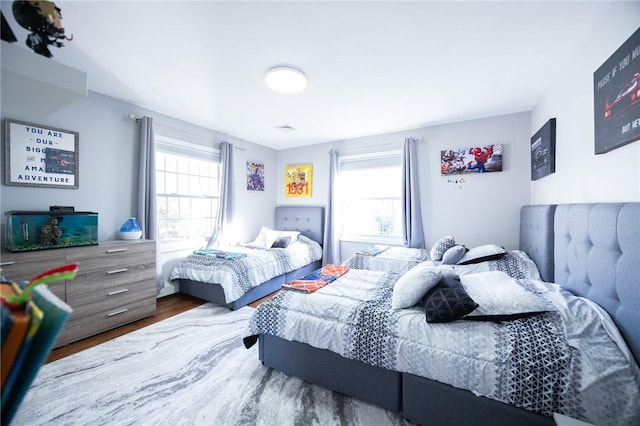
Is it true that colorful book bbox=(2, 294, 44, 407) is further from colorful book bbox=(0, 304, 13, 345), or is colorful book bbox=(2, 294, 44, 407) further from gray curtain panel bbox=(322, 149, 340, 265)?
gray curtain panel bbox=(322, 149, 340, 265)

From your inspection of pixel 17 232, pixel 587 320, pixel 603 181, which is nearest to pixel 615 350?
pixel 587 320

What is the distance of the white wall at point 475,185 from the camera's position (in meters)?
3.13

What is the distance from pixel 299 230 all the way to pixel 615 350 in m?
3.95

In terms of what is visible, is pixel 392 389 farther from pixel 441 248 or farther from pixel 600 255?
pixel 441 248

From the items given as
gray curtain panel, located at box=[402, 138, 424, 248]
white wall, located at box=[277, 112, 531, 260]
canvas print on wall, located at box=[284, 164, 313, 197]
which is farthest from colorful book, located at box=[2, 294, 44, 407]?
canvas print on wall, located at box=[284, 164, 313, 197]

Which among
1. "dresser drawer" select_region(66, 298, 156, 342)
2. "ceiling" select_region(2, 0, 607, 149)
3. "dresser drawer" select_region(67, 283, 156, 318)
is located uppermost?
"ceiling" select_region(2, 0, 607, 149)

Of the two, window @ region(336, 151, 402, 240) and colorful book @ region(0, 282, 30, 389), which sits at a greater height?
window @ region(336, 151, 402, 240)

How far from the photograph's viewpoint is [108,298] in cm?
243

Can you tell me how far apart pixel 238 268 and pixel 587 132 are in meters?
3.32

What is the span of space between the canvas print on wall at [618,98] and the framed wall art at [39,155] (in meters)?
4.19

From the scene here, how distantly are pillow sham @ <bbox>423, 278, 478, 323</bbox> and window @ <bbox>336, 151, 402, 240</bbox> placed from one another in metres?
2.54

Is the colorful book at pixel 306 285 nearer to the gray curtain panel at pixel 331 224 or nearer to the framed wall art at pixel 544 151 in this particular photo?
the gray curtain panel at pixel 331 224

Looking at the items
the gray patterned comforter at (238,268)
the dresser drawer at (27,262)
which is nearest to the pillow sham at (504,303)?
the gray patterned comforter at (238,268)

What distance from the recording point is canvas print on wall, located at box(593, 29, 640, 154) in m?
1.24
